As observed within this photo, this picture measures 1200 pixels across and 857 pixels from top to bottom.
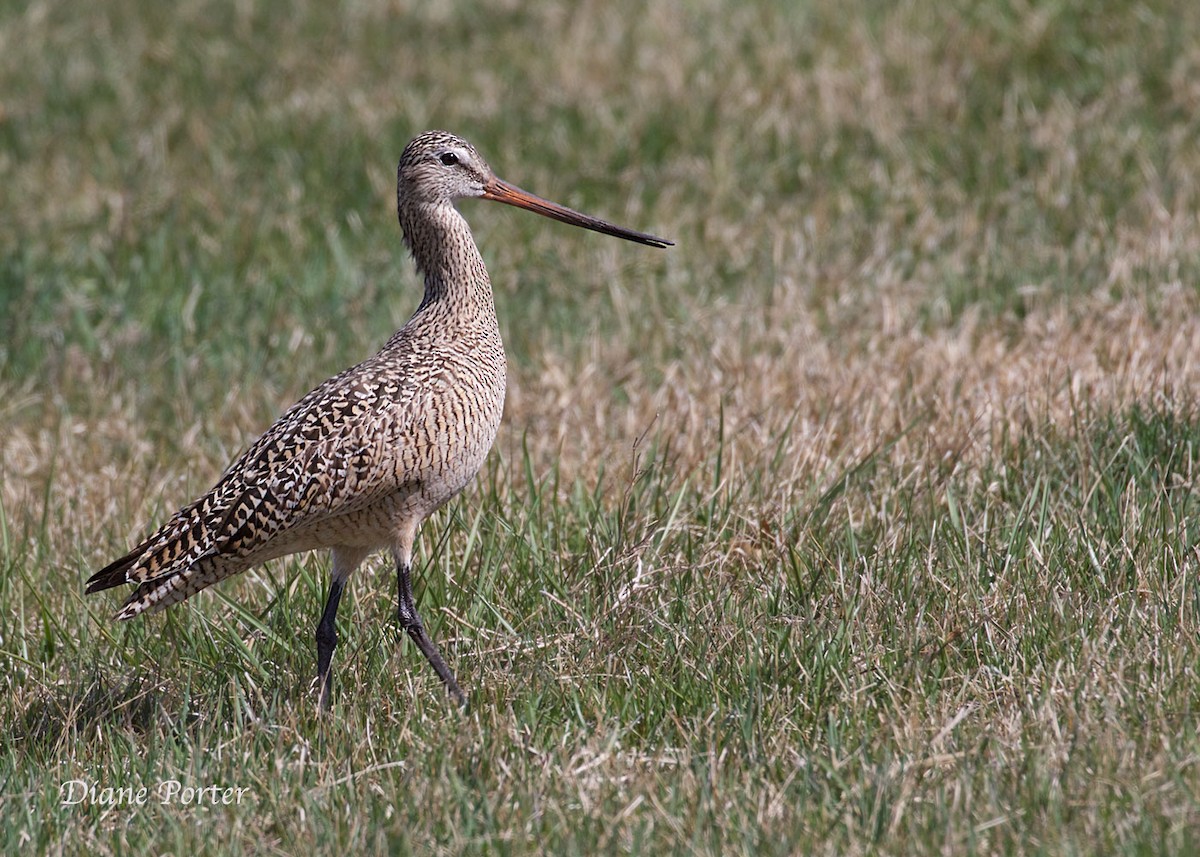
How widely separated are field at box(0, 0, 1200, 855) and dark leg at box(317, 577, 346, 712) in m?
0.08

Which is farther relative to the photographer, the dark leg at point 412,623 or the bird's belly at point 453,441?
the dark leg at point 412,623

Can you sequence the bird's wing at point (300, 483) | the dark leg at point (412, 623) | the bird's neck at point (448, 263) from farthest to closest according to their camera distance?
the bird's neck at point (448, 263) → the dark leg at point (412, 623) → the bird's wing at point (300, 483)

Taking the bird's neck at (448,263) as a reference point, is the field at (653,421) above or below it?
below

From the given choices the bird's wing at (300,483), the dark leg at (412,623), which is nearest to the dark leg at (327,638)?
the dark leg at (412,623)

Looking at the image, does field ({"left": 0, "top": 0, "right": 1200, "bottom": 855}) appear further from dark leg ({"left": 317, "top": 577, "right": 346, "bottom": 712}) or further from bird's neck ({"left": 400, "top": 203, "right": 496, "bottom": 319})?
bird's neck ({"left": 400, "top": 203, "right": 496, "bottom": 319})

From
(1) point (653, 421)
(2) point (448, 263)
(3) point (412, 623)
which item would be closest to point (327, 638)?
(3) point (412, 623)

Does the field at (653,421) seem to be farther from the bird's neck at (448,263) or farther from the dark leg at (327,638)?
the bird's neck at (448,263)

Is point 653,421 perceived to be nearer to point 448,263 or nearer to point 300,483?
point 448,263

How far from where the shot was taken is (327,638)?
4.71 metres

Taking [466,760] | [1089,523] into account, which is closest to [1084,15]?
[1089,523]

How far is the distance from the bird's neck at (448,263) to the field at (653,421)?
0.71 meters

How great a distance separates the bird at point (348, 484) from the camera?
14.8 ft

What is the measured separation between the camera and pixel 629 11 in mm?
10875

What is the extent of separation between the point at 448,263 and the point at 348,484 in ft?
2.91
